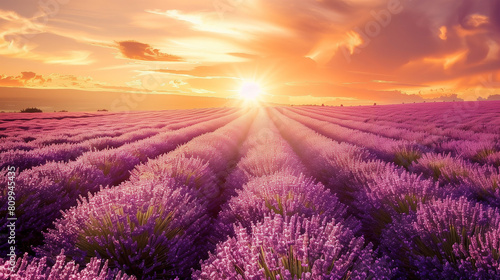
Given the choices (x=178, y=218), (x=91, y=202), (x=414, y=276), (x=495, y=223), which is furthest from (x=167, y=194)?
(x=495, y=223)

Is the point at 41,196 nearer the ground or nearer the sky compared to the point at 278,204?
nearer the ground

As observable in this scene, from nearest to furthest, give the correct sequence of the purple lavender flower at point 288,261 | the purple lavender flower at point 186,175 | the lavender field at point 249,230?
the purple lavender flower at point 288,261
the lavender field at point 249,230
the purple lavender flower at point 186,175

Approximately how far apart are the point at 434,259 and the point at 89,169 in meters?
4.23

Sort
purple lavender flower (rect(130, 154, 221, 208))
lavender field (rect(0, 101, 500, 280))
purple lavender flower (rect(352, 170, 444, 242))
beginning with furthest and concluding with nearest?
1. purple lavender flower (rect(130, 154, 221, 208))
2. purple lavender flower (rect(352, 170, 444, 242))
3. lavender field (rect(0, 101, 500, 280))

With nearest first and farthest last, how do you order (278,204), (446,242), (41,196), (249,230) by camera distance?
(446,242) < (249,230) < (278,204) < (41,196)

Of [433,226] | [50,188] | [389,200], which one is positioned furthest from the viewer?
[50,188]

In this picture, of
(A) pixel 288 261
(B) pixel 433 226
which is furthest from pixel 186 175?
(B) pixel 433 226

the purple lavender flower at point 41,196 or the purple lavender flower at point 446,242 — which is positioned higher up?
the purple lavender flower at point 446,242

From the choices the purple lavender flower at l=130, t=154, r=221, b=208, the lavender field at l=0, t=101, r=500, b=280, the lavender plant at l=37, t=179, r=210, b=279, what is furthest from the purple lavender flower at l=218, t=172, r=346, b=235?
the purple lavender flower at l=130, t=154, r=221, b=208

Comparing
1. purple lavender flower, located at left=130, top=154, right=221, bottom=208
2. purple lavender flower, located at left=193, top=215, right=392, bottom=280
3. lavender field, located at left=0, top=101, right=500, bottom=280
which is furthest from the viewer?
purple lavender flower, located at left=130, top=154, right=221, bottom=208

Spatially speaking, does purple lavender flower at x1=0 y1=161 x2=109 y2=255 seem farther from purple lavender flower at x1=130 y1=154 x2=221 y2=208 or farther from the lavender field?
purple lavender flower at x1=130 y1=154 x2=221 y2=208

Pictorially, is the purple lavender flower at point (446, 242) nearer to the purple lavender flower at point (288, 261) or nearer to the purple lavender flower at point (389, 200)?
the purple lavender flower at point (389, 200)

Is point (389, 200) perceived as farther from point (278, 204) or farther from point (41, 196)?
point (41, 196)

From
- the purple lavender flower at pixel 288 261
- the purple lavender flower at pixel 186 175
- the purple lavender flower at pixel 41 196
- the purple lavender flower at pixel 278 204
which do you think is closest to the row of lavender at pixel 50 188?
the purple lavender flower at pixel 41 196
